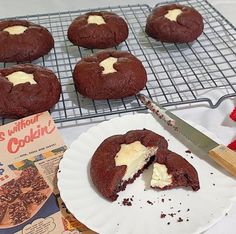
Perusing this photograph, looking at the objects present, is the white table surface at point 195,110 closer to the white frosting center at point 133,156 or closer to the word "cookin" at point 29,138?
the word "cookin" at point 29,138

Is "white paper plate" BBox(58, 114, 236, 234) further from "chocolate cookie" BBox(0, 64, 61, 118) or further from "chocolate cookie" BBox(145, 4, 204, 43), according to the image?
"chocolate cookie" BBox(145, 4, 204, 43)

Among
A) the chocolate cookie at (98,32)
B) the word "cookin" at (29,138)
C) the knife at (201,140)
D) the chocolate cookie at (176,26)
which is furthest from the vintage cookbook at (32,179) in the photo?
the chocolate cookie at (176,26)

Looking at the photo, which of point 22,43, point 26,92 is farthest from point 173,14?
point 26,92

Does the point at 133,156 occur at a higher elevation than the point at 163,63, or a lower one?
higher

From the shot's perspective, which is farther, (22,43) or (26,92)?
(22,43)

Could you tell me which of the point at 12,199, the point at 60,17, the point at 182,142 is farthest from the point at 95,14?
the point at 12,199

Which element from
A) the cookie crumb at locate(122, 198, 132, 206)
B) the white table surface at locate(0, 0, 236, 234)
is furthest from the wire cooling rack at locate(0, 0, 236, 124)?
the cookie crumb at locate(122, 198, 132, 206)

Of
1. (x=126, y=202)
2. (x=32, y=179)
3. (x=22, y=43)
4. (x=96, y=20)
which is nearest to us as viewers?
(x=126, y=202)

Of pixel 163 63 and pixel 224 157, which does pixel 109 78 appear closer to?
pixel 163 63
